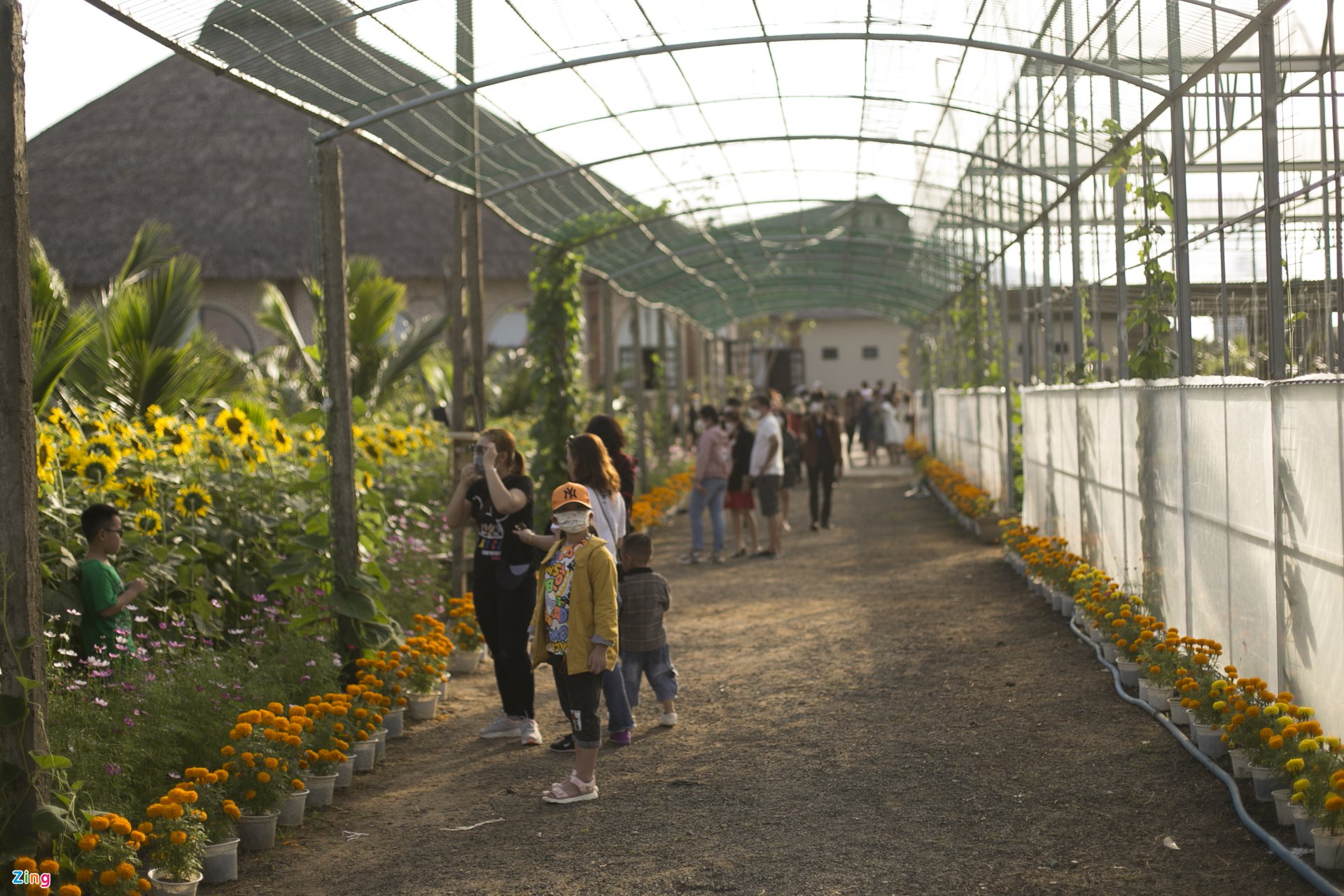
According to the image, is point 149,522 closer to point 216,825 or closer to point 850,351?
point 216,825

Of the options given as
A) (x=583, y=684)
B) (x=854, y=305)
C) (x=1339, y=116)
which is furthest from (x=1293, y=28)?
(x=854, y=305)

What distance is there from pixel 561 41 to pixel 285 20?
2087 millimetres

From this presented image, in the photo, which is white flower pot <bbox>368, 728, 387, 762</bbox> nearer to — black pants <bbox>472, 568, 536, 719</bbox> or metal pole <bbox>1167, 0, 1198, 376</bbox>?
black pants <bbox>472, 568, 536, 719</bbox>

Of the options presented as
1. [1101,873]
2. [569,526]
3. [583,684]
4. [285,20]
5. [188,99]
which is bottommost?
[1101,873]

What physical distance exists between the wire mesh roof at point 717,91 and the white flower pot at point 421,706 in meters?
3.24

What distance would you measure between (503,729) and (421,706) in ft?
2.00

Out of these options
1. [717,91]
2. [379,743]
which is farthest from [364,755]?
[717,91]

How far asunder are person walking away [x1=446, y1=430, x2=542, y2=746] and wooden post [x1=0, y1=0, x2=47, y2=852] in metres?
2.57

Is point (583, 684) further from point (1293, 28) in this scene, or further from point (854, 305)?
point (854, 305)

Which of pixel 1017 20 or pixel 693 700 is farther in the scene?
pixel 1017 20

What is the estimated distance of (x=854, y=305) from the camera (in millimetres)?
29641

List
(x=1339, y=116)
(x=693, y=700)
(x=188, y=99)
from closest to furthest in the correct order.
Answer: (x=1339, y=116) → (x=693, y=700) → (x=188, y=99)

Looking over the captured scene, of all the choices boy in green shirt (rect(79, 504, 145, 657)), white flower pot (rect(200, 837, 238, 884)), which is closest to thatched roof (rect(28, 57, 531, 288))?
boy in green shirt (rect(79, 504, 145, 657))

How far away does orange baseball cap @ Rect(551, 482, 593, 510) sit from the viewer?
19.4 feet
